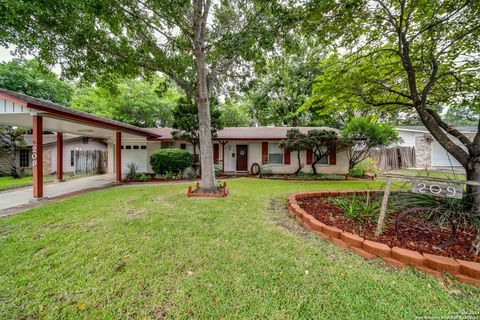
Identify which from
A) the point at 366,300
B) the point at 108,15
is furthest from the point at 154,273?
the point at 108,15

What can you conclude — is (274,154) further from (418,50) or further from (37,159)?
(37,159)

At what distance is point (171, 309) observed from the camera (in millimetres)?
1684

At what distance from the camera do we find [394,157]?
48.4 ft

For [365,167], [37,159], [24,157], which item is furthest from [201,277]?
[24,157]

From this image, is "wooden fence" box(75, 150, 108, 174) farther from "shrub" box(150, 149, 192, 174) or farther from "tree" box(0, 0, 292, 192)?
"tree" box(0, 0, 292, 192)

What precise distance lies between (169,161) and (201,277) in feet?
28.3

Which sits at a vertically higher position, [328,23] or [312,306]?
[328,23]

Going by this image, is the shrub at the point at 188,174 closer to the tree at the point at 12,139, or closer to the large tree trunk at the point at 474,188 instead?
the large tree trunk at the point at 474,188

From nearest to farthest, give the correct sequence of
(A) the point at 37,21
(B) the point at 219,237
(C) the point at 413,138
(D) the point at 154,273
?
(D) the point at 154,273 → (B) the point at 219,237 → (A) the point at 37,21 → (C) the point at 413,138

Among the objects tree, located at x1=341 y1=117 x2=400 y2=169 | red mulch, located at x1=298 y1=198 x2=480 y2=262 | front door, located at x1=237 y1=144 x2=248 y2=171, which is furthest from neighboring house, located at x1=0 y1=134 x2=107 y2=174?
tree, located at x1=341 y1=117 x2=400 y2=169

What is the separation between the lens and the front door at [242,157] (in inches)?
491

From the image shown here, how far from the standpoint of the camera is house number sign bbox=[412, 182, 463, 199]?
2246 mm

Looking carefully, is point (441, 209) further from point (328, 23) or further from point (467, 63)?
point (328, 23)

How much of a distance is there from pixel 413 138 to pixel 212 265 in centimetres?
2063
